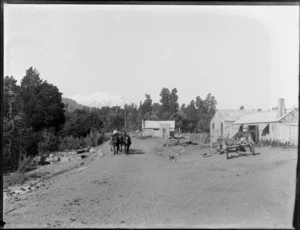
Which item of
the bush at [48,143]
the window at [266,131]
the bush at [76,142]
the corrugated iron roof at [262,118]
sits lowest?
the bush at [76,142]

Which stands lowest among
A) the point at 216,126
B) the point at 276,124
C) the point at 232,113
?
the point at 216,126

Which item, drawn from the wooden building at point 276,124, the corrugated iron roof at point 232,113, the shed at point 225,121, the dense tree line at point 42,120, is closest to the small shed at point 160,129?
the dense tree line at point 42,120

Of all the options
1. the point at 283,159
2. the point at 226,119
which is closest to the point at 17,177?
the point at 283,159

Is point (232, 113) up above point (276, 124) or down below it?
above

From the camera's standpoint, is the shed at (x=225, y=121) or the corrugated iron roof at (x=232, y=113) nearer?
the shed at (x=225, y=121)

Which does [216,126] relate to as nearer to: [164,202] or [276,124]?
[276,124]

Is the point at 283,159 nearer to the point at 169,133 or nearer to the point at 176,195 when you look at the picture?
the point at 176,195

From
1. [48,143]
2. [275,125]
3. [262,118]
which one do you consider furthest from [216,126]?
[48,143]

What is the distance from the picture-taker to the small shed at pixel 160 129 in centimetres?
4503

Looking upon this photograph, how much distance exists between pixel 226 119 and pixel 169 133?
52.0ft

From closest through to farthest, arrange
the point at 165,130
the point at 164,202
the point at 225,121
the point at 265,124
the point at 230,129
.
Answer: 1. the point at 164,202
2. the point at 265,124
3. the point at 230,129
4. the point at 225,121
5. the point at 165,130

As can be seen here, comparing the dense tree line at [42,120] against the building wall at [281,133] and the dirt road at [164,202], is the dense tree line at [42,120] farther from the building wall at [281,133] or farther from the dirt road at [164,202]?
the building wall at [281,133]

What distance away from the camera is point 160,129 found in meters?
46.6

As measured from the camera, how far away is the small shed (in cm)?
4503
